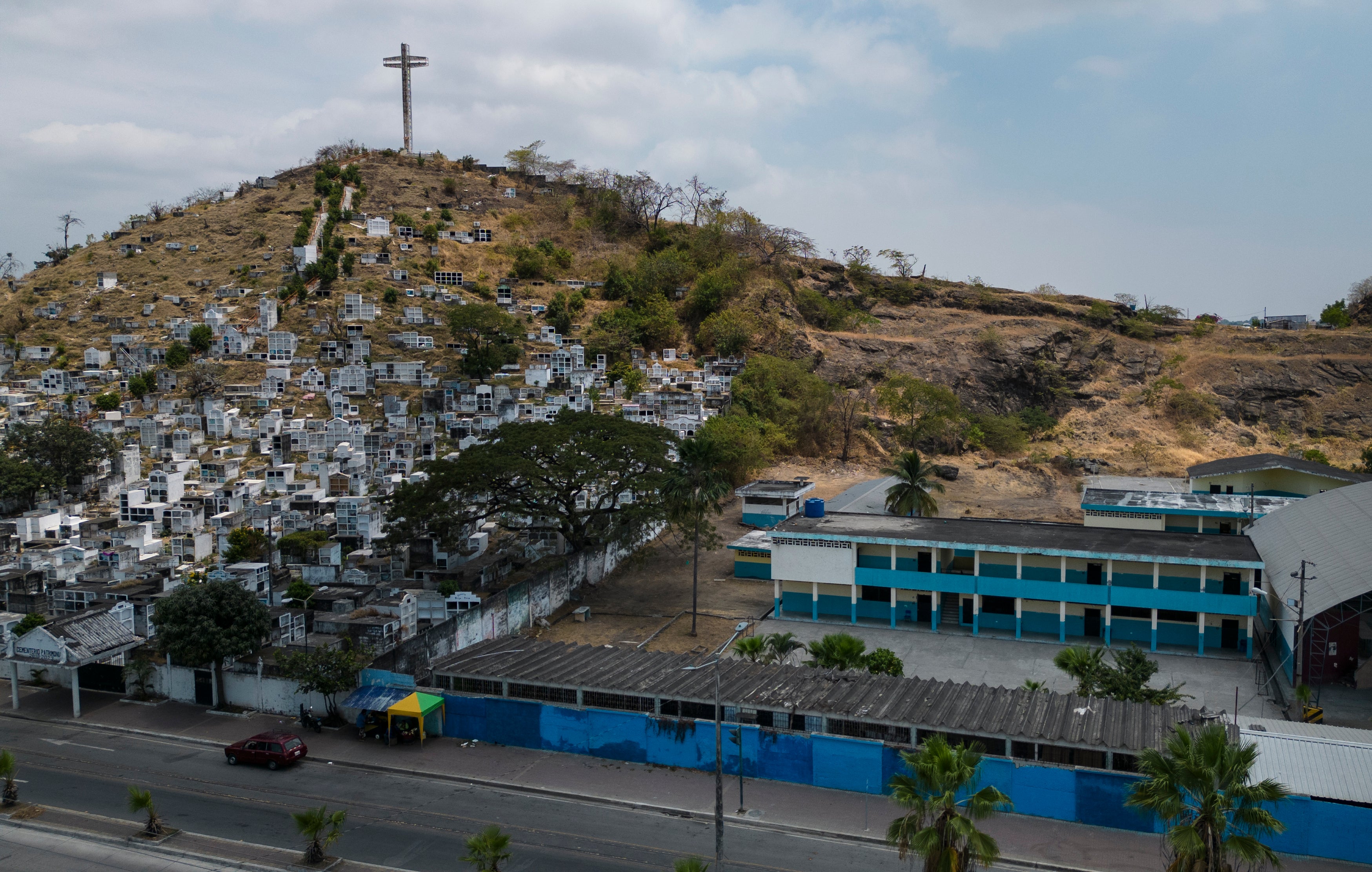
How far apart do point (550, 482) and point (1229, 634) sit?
89.1ft

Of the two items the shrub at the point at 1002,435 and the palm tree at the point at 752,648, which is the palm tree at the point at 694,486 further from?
the shrub at the point at 1002,435

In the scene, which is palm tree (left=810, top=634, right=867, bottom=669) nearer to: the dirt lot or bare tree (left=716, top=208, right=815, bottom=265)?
the dirt lot

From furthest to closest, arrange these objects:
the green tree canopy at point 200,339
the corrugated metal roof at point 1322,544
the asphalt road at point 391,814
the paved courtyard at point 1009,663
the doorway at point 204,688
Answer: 1. the green tree canopy at point 200,339
2. the paved courtyard at point 1009,663
3. the doorway at point 204,688
4. the corrugated metal roof at point 1322,544
5. the asphalt road at point 391,814

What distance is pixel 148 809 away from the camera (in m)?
21.5

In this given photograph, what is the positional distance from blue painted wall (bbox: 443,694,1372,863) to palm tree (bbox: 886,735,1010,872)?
6.66 meters

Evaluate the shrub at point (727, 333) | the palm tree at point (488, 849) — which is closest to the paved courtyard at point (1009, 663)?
the palm tree at point (488, 849)

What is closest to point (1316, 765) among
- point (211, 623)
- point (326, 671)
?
point (326, 671)

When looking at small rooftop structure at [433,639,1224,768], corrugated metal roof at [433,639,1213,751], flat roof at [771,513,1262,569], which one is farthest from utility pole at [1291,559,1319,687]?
corrugated metal roof at [433,639,1213,751]

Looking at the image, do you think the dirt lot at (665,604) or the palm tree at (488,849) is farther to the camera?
the dirt lot at (665,604)

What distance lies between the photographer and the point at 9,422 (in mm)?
68750

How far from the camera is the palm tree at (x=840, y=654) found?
27.2 meters

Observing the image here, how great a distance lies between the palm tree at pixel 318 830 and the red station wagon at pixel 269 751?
3.16m

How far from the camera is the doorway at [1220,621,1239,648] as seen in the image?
34.2 metres

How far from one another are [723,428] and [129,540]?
36.0m
